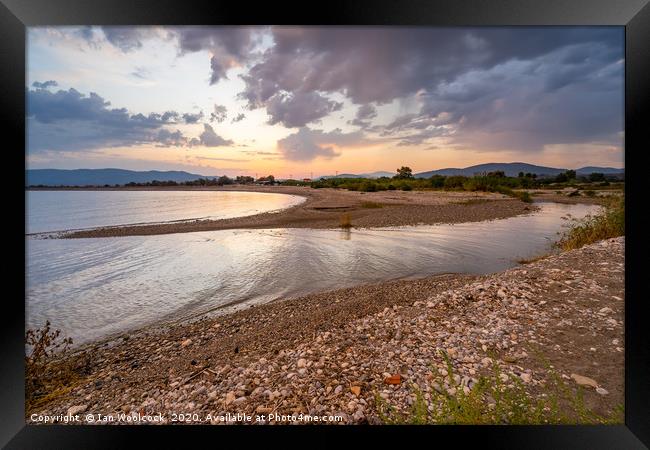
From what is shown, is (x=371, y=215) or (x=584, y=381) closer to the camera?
(x=584, y=381)

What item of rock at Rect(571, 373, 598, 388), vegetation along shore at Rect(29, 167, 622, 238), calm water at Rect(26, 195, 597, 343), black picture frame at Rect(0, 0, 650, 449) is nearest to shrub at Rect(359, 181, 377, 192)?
vegetation along shore at Rect(29, 167, 622, 238)

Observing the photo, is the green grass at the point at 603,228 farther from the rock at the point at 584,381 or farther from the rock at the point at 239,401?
the rock at the point at 239,401

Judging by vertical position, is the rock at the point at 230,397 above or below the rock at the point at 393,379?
below

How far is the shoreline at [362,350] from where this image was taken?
206 centimetres

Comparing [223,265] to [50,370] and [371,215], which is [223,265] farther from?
[371,215]

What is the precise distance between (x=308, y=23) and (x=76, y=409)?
142 inches

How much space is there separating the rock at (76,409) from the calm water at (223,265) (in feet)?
3.27

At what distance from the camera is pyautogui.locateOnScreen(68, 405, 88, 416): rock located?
2312 millimetres

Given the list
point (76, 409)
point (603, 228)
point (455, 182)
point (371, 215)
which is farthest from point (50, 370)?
point (455, 182)

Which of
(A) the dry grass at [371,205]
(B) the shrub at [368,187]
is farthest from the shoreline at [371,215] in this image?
(B) the shrub at [368,187]

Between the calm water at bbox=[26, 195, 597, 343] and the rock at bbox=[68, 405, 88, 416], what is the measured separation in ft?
3.27

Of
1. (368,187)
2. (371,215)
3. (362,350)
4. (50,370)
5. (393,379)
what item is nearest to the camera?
(393,379)

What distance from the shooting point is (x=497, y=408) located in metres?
1.92
